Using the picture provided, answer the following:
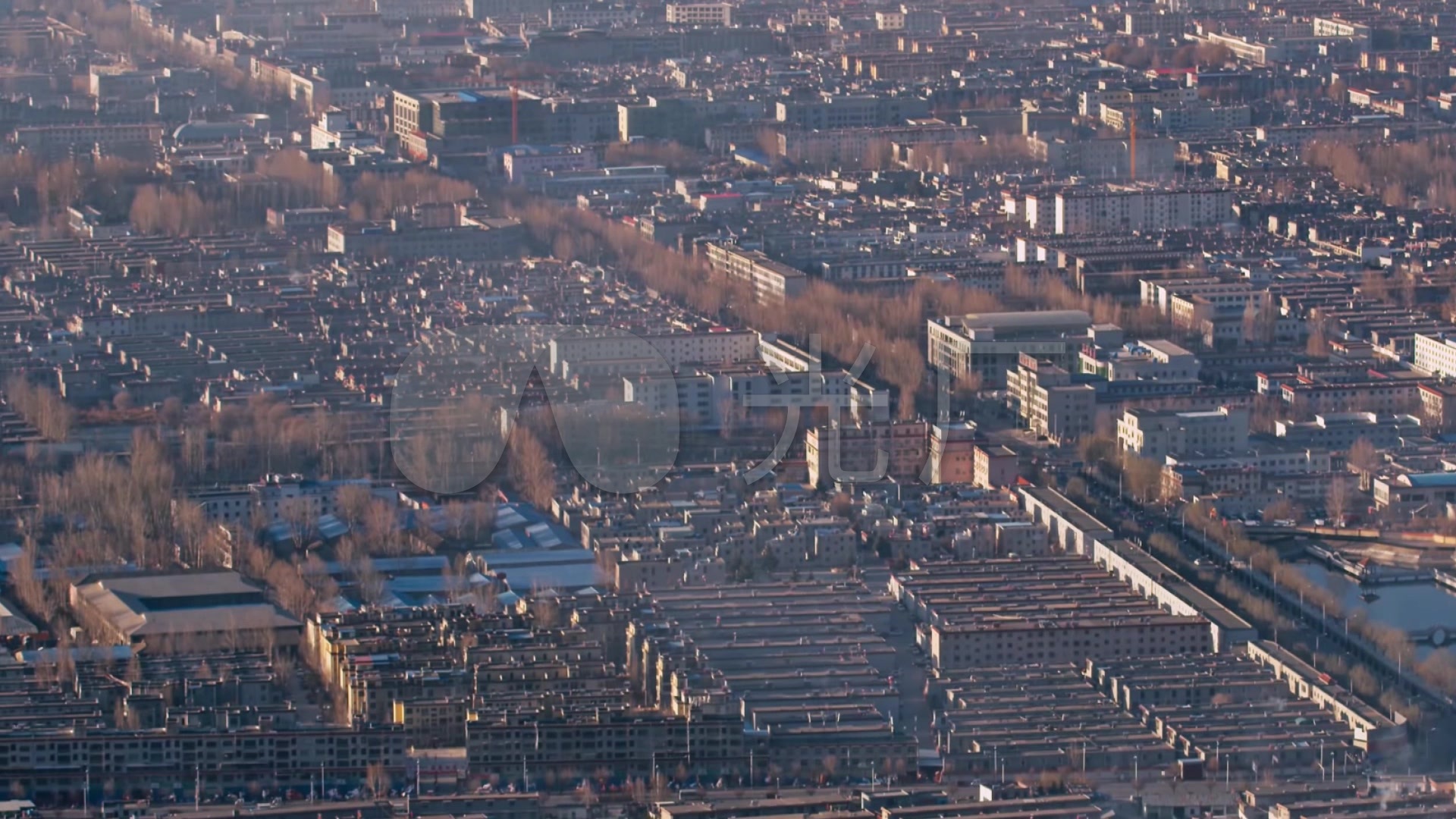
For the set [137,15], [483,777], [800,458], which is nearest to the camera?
[483,777]

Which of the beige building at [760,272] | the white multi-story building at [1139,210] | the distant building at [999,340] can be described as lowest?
the white multi-story building at [1139,210]

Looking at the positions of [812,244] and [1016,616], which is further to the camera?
[812,244]

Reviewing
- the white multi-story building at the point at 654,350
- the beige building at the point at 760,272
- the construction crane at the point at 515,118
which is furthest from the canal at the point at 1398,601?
the construction crane at the point at 515,118

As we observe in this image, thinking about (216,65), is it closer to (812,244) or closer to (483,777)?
(812,244)

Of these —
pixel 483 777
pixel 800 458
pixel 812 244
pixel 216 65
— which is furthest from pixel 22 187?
pixel 483 777

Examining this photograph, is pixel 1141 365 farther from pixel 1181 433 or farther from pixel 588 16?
pixel 588 16

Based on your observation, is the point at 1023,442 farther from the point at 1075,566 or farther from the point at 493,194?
the point at 493,194

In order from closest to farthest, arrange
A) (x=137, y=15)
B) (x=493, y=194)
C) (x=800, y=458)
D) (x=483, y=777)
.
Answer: (x=483, y=777), (x=800, y=458), (x=493, y=194), (x=137, y=15)

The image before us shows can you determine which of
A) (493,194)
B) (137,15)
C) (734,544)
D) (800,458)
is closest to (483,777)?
(734,544)

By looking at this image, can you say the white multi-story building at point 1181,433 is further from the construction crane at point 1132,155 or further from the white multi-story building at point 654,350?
the construction crane at point 1132,155

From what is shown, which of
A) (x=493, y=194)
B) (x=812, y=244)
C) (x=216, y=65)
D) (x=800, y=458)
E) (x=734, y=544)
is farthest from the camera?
(x=216, y=65)
